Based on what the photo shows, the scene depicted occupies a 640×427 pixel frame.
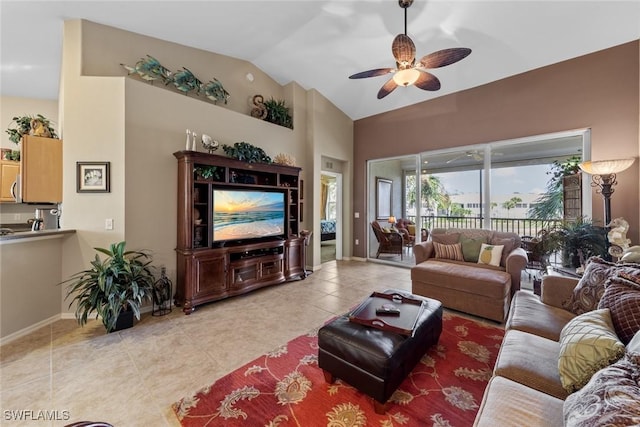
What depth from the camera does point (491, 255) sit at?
3.44 meters

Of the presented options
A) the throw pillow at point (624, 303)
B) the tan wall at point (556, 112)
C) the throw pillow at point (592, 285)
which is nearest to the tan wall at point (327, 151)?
the tan wall at point (556, 112)

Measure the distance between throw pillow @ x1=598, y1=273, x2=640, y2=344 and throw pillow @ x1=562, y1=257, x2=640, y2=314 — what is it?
6.0 inches

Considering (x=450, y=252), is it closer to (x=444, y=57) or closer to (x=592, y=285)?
(x=592, y=285)

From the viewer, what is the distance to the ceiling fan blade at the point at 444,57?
244 cm

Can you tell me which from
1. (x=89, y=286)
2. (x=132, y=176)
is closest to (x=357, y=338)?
(x=89, y=286)

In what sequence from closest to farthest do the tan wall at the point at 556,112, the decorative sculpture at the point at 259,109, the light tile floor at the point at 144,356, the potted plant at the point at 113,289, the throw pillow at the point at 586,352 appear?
the throw pillow at the point at 586,352
the light tile floor at the point at 144,356
the potted plant at the point at 113,289
the tan wall at the point at 556,112
the decorative sculpture at the point at 259,109

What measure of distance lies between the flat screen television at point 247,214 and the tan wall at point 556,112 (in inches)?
117

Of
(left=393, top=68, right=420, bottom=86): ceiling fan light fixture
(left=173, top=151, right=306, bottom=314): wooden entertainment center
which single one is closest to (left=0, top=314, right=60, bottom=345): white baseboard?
(left=173, top=151, right=306, bottom=314): wooden entertainment center

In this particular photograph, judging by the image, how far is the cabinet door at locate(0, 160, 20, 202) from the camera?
3955 millimetres

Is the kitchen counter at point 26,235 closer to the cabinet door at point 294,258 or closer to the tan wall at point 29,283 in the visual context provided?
the tan wall at point 29,283

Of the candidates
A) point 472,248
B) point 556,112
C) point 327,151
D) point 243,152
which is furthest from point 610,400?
point 327,151

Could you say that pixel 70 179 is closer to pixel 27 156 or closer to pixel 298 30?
pixel 27 156

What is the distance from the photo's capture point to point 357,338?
165 centimetres

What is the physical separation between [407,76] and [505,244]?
265 centimetres
